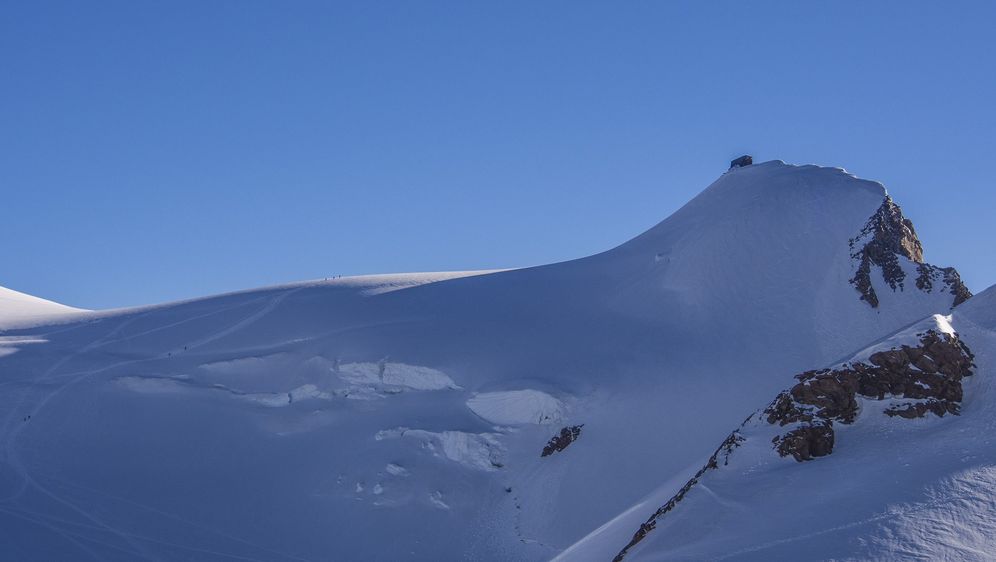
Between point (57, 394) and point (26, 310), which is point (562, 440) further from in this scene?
point (26, 310)

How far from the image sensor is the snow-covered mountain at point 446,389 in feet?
102

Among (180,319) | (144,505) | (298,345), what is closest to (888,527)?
(144,505)

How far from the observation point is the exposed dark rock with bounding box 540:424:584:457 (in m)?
33.5

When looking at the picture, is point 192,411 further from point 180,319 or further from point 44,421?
point 180,319

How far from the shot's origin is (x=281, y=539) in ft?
101

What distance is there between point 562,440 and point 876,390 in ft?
63.9

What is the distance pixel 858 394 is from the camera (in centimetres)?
1502

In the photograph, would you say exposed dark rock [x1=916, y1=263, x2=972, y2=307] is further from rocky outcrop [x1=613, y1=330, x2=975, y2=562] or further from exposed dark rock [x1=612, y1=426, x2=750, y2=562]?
exposed dark rock [x1=612, y1=426, x2=750, y2=562]

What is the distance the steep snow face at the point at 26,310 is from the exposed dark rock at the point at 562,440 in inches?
1177

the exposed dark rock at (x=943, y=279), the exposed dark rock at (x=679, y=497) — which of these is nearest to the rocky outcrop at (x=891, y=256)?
A: the exposed dark rock at (x=943, y=279)

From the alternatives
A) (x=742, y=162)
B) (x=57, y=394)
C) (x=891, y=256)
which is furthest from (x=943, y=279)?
(x=57, y=394)

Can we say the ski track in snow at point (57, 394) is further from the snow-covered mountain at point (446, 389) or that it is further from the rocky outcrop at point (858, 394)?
the rocky outcrop at point (858, 394)

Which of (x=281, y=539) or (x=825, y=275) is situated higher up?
(x=825, y=275)

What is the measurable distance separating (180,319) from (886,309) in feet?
108
